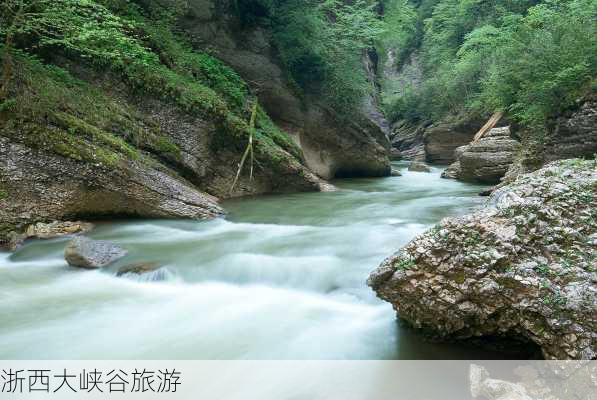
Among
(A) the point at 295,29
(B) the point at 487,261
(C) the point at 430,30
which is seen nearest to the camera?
(B) the point at 487,261

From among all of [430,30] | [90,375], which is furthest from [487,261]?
[430,30]

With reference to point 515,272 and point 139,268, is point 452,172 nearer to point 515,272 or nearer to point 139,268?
point 139,268

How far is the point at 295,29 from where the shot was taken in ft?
45.9

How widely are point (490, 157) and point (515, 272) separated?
10941 mm

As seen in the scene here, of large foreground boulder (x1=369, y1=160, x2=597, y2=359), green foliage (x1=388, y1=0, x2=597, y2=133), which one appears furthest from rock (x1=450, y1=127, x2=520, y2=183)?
large foreground boulder (x1=369, y1=160, x2=597, y2=359)

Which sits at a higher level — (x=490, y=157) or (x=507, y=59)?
(x=507, y=59)

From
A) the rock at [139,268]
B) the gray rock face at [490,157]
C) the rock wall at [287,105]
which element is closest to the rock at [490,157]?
the gray rock face at [490,157]

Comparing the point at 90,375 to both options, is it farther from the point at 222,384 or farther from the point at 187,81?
the point at 187,81

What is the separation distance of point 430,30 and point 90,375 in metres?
35.3

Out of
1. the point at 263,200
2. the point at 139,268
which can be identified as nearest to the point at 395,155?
the point at 263,200

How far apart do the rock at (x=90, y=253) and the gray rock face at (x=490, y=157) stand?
11063 mm

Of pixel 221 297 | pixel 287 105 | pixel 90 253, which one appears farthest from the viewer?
pixel 287 105

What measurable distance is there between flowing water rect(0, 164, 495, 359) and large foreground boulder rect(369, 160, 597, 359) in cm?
44

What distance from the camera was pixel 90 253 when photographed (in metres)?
6.13
